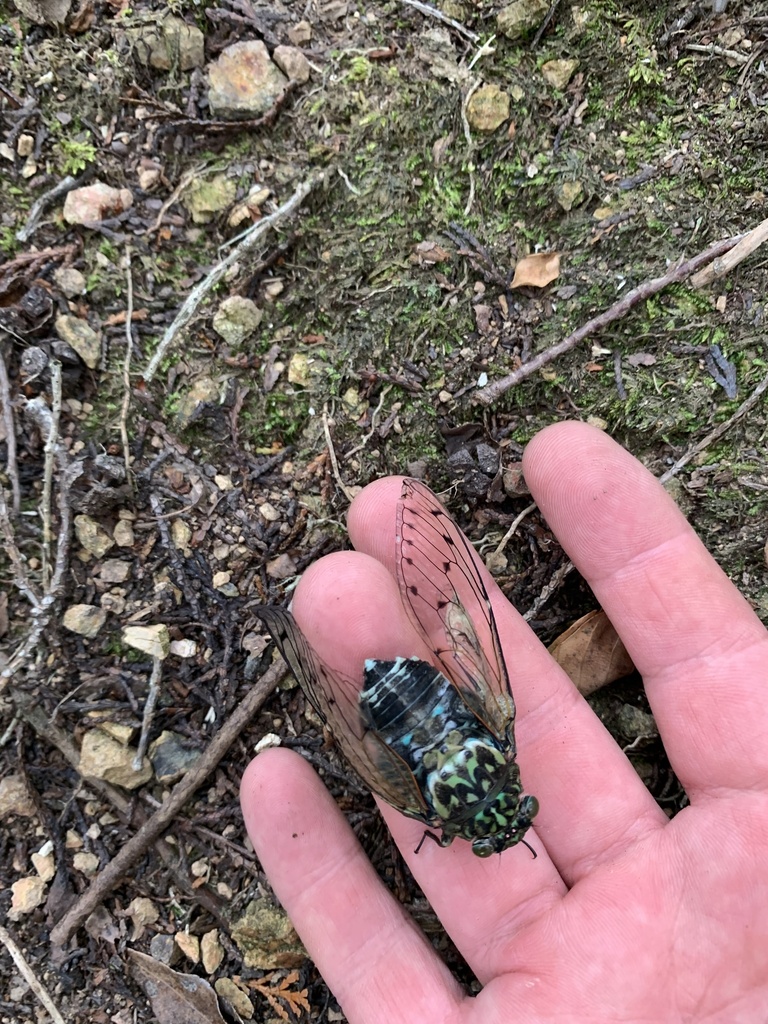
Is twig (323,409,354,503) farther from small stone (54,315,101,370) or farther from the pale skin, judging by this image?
small stone (54,315,101,370)

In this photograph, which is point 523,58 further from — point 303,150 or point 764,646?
point 764,646

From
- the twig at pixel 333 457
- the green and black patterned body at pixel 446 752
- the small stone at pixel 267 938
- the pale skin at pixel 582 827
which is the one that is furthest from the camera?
the twig at pixel 333 457

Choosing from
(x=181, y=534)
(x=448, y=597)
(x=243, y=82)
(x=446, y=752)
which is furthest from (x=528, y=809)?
(x=243, y=82)

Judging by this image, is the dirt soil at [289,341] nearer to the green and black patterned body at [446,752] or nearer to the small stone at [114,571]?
the small stone at [114,571]

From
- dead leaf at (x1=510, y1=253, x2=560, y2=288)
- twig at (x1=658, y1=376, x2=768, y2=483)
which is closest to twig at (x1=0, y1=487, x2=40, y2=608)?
dead leaf at (x1=510, y1=253, x2=560, y2=288)

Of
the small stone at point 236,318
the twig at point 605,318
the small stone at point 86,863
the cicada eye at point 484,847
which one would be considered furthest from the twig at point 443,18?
the small stone at point 86,863

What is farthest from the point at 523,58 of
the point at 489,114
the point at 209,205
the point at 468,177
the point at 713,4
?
the point at 209,205
